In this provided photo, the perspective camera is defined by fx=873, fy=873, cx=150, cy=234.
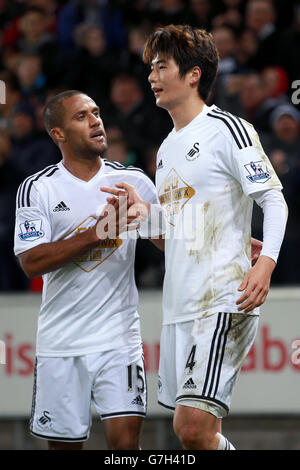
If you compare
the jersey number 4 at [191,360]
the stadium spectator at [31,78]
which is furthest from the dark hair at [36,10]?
the jersey number 4 at [191,360]

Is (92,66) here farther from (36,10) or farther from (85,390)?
(85,390)

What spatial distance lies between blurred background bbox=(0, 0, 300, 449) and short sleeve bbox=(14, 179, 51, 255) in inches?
89.2

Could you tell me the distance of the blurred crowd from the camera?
23.5 feet

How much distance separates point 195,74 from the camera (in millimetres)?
3988

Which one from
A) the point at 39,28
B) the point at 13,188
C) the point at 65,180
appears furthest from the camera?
the point at 39,28

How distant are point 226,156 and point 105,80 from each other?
494 cm

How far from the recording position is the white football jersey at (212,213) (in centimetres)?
376

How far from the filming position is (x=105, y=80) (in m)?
8.55

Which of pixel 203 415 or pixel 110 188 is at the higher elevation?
pixel 110 188

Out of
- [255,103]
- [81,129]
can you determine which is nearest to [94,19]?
[255,103]

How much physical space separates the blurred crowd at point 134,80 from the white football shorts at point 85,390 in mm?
2525

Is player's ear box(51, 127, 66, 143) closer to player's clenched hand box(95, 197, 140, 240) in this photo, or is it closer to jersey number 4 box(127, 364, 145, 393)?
player's clenched hand box(95, 197, 140, 240)
